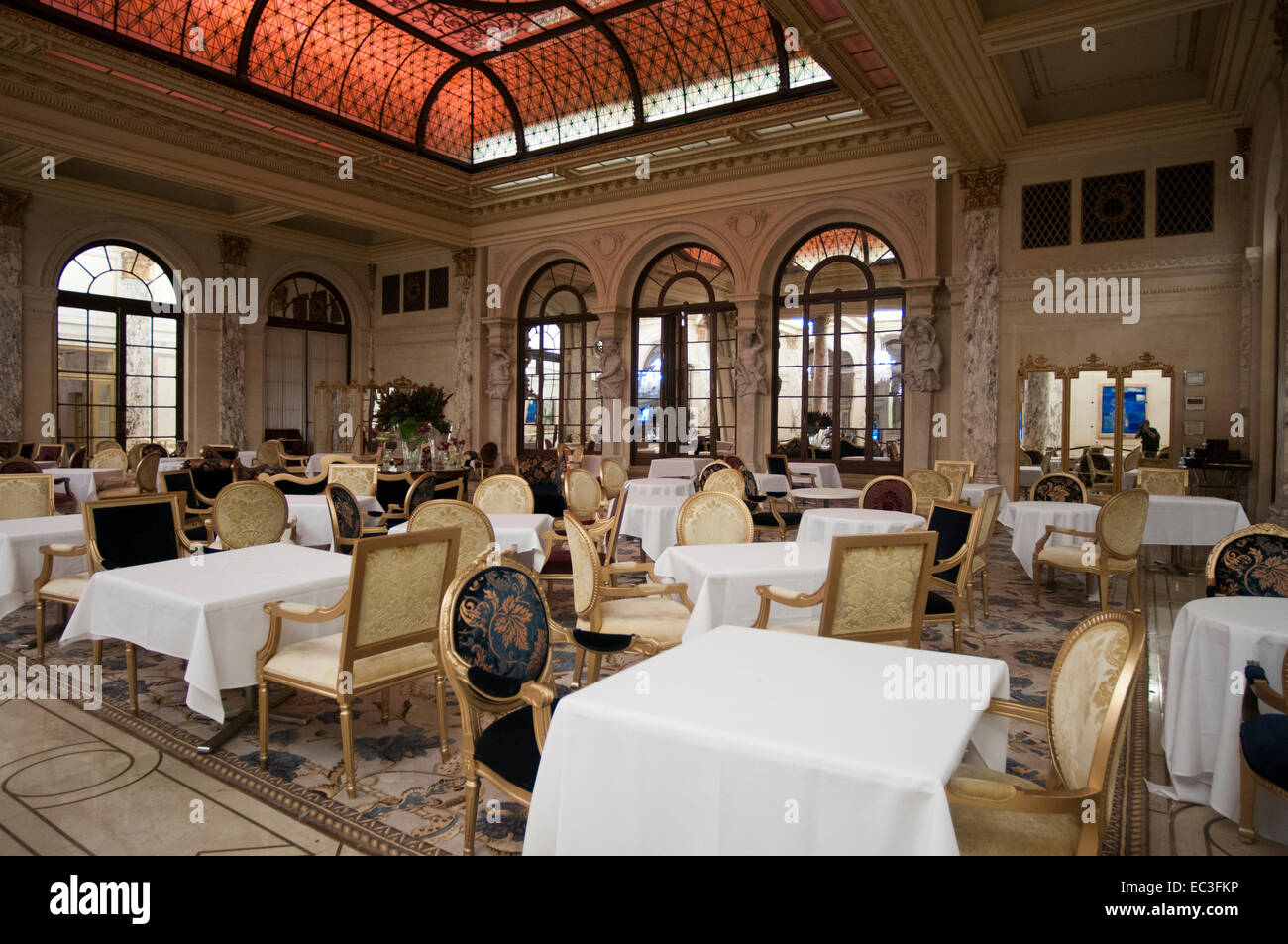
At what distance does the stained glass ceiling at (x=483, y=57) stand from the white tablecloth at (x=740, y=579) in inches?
350

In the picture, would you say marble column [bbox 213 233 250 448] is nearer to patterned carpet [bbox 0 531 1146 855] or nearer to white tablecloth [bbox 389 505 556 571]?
patterned carpet [bbox 0 531 1146 855]

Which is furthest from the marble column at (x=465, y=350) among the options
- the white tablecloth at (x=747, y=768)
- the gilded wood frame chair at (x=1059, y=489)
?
the white tablecloth at (x=747, y=768)

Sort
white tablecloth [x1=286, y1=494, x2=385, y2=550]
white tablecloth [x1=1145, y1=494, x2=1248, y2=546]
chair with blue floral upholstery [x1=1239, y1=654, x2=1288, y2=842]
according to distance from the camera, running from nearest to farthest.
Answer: chair with blue floral upholstery [x1=1239, y1=654, x2=1288, y2=842], white tablecloth [x1=286, y1=494, x2=385, y2=550], white tablecloth [x1=1145, y1=494, x2=1248, y2=546]

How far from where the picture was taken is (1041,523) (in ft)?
21.1

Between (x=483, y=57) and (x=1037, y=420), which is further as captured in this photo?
(x=483, y=57)

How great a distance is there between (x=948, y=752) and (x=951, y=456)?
1025 centimetres

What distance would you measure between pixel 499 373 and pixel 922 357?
7.92 m

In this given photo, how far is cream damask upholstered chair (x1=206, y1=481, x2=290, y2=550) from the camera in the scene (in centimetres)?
477

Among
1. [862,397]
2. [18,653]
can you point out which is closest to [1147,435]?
[862,397]

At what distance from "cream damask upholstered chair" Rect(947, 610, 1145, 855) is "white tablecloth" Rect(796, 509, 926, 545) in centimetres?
335

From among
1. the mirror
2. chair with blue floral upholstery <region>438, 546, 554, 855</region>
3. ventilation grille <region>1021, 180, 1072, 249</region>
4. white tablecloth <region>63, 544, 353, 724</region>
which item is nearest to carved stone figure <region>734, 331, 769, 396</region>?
the mirror

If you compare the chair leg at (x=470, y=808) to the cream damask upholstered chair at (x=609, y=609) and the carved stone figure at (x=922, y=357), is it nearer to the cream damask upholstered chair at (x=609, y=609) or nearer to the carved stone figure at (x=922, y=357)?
the cream damask upholstered chair at (x=609, y=609)

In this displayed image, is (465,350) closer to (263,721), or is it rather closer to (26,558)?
(26,558)

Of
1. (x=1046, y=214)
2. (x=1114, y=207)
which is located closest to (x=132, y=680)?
(x=1046, y=214)
